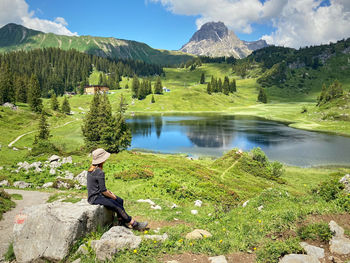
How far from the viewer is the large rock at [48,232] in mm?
7828

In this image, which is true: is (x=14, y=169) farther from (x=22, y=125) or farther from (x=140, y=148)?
(x=22, y=125)

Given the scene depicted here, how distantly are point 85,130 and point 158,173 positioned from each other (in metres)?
33.4

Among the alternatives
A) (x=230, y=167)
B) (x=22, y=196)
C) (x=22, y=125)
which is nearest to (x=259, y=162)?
(x=230, y=167)

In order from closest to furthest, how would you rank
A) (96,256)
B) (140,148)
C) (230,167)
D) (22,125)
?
(96,256) < (230,167) < (140,148) < (22,125)

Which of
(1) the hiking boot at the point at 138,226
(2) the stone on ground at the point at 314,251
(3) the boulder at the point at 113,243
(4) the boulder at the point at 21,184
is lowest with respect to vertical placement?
(4) the boulder at the point at 21,184

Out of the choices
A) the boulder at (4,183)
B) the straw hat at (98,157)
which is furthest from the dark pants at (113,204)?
the boulder at (4,183)

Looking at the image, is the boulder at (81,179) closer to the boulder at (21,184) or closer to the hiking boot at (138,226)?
the boulder at (21,184)

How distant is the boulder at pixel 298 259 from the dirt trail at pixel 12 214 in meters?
11.2

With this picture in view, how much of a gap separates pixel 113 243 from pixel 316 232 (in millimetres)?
7857

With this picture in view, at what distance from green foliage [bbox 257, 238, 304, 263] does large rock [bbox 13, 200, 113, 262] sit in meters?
6.83

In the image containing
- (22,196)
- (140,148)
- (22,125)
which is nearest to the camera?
(22,196)

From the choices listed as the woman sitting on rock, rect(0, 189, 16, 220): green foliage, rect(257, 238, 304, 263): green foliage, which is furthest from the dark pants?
rect(0, 189, 16, 220): green foliage

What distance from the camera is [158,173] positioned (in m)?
28.6

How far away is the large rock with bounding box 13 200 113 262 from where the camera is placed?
783cm
